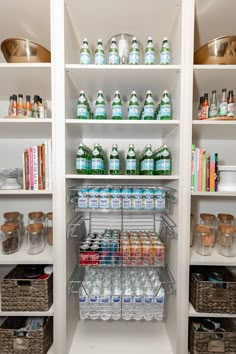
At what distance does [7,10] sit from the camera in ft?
3.50

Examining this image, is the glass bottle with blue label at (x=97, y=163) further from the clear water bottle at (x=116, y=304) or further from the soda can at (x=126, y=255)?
the clear water bottle at (x=116, y=304)

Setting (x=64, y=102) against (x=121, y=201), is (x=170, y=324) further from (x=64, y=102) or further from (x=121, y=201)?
(x=64, y=102)

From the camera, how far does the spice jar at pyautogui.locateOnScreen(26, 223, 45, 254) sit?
3.77ft

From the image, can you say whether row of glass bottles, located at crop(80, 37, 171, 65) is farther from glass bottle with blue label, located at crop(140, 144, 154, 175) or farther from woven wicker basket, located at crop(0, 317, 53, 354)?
woven wicker basket, located at crop(0, 317, 53, 354)

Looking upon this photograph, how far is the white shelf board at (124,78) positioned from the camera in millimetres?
1011

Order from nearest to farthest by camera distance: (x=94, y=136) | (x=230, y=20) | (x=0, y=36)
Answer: (x=230, y=20) < (x=0, y=36) < (x=94, y=136)

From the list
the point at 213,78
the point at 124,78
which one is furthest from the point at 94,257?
the point at 213,78

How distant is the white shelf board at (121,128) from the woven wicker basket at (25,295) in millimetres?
804

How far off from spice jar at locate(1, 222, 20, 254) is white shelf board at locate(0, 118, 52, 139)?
546 millimetres

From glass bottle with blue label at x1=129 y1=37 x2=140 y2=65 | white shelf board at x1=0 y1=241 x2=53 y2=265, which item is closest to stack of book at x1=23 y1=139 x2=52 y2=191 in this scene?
white shelf board at x1=0 y1=241 x2=53 y2=265

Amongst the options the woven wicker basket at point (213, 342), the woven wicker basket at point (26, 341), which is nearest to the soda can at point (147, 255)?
the woven wicker basket at point (213, 342)

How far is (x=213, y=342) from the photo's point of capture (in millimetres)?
1035

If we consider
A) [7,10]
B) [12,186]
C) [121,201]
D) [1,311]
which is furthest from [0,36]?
[1,311]

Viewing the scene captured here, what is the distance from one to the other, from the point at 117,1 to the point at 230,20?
620 millimetres
